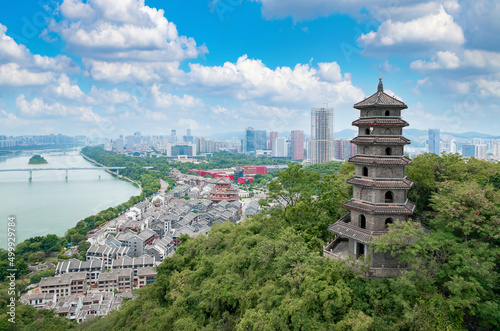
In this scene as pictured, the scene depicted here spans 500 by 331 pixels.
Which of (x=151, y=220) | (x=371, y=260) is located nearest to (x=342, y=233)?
(x=371, y=260)

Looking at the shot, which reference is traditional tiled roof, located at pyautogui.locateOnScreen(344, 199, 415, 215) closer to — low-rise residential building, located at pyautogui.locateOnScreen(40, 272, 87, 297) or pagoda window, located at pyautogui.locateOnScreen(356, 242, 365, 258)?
pagoda window, located at pyautogui.locateOnScreen(356, 242, 365, 258)

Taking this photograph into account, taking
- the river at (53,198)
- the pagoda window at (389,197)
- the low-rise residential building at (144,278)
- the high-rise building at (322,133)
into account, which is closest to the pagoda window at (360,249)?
the pagoda window at (389,197)

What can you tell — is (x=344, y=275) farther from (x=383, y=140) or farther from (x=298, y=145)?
(x=298, y=145)

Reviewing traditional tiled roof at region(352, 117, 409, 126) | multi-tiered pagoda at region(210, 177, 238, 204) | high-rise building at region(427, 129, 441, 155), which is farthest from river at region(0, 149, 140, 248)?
high-rise building at region(427, 129, 441, 155)

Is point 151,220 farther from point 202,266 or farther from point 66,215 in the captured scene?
point 202,266

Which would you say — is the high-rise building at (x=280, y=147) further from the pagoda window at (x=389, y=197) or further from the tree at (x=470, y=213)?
the tree at (x=470, y=213)

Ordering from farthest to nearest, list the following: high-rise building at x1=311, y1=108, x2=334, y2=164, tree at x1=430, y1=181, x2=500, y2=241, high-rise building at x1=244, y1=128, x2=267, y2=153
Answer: high-rise building at x1=244, y1=128, x2=267, y2=153, high-rise building at x1=311, y1=108, x2=334, y2=164, tree at x1=430, y1=181, x2=500, y2=241
